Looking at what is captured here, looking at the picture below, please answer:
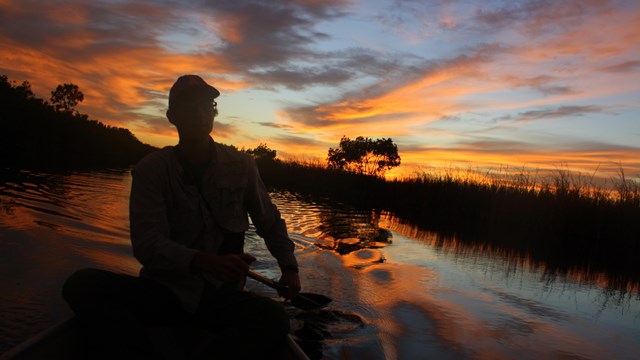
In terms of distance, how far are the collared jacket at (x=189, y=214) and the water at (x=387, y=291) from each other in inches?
49.7

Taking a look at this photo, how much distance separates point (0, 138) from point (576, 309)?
1255 inches

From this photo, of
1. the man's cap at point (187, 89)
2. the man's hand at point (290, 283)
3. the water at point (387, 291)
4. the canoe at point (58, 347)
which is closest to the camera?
the canoe at point (58, 347)

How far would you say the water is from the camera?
12.7ft

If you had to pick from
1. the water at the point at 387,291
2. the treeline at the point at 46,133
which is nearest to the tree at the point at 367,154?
the treeline at the point at 46,133

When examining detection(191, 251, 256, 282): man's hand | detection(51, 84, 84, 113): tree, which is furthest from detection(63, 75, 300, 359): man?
detection(51, 84, 84, 113): tree

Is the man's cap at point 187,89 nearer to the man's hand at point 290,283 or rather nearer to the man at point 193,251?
the man at point 193,251

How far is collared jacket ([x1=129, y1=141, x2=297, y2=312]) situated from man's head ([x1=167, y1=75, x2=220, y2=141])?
0.15 meters

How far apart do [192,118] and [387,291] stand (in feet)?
12.2

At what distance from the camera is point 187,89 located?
2777 millimetres

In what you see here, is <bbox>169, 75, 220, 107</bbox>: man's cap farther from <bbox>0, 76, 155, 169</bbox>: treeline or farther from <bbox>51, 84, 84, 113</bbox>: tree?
<bbox>51, 84, 84, 113</bbox>: tree

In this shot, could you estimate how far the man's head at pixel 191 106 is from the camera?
110 inches

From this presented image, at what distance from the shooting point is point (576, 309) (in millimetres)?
5762

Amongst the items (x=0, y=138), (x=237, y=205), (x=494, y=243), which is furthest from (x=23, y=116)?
(x=237, y=205)

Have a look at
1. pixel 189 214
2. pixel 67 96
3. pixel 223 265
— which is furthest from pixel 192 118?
pixel 67 96
